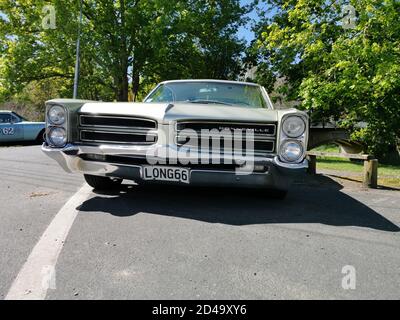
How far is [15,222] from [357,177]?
6.11 meters

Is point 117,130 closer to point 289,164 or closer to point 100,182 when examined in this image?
point 100,182

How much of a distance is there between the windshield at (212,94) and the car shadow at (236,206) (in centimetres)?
121

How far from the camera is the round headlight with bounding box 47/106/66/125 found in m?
4.11

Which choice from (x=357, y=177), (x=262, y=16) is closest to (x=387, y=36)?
(x=357, y=177)

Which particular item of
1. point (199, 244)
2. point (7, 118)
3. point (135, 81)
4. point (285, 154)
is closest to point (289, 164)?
point (285, 154)

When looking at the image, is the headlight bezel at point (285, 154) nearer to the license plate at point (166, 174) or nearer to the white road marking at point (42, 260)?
the license plate at point (166, 174)

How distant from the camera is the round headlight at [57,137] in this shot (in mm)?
4108

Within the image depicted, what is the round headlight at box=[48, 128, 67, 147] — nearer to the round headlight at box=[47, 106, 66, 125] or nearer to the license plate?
the round headlight at box=[47, 106, 66, 125]

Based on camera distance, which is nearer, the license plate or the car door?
the license plate

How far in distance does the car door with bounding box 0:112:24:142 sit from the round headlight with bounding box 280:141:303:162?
12.9 metres

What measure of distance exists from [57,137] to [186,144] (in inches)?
57.5

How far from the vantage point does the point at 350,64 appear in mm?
8664

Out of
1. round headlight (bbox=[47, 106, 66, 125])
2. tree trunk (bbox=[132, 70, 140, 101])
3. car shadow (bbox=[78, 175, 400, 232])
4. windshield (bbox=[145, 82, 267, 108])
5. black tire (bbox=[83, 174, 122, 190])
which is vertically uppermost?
tree trunk (bbox=[132, 70, 140, 101])

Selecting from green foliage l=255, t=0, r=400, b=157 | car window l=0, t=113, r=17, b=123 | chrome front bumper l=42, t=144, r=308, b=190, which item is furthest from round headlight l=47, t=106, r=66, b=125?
car window l=0, t=113, r=17, b=123
